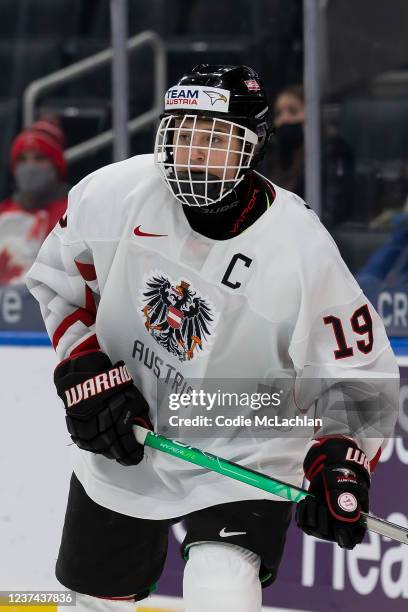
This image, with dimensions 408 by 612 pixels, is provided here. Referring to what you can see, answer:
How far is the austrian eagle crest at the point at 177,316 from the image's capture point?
2.17 m

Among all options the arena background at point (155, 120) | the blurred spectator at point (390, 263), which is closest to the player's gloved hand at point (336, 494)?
the arena background at point (155, 120)

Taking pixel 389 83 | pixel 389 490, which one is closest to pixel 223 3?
pixel 389 83

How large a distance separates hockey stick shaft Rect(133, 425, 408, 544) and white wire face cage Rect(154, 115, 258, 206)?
1.38ft

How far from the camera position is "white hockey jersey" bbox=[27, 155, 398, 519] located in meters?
2.13

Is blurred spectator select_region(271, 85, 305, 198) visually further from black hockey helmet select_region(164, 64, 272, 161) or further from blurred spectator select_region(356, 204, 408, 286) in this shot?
black hockey helmet select_region(164, 64, 272, 161)

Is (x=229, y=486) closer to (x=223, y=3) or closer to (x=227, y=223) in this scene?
(x=227, y=223)

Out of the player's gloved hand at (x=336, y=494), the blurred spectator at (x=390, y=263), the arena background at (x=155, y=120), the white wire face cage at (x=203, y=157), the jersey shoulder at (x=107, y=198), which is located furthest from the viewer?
the blurred spectator at (x=390, y=263)

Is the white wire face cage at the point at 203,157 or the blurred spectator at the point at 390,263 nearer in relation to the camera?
the white wire face cage at the point at 203,157

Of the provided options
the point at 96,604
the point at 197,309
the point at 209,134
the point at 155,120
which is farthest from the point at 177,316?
the point at 155,120

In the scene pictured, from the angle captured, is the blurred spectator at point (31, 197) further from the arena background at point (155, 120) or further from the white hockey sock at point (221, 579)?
the white hockey sock at point (221, 579)

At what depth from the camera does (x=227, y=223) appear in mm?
2164

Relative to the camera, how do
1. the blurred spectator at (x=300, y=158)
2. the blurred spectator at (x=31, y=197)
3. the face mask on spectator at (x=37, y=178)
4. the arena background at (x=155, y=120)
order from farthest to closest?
the face mask on spectator at (x=37, y=178) → the blurred spectator at (x=31, y=197) → the blurred spectator at (x=300, y=158) → the arena background at (x=155, y=120)

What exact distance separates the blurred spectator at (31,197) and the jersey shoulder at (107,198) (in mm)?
1760

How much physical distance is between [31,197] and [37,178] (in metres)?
0.07
